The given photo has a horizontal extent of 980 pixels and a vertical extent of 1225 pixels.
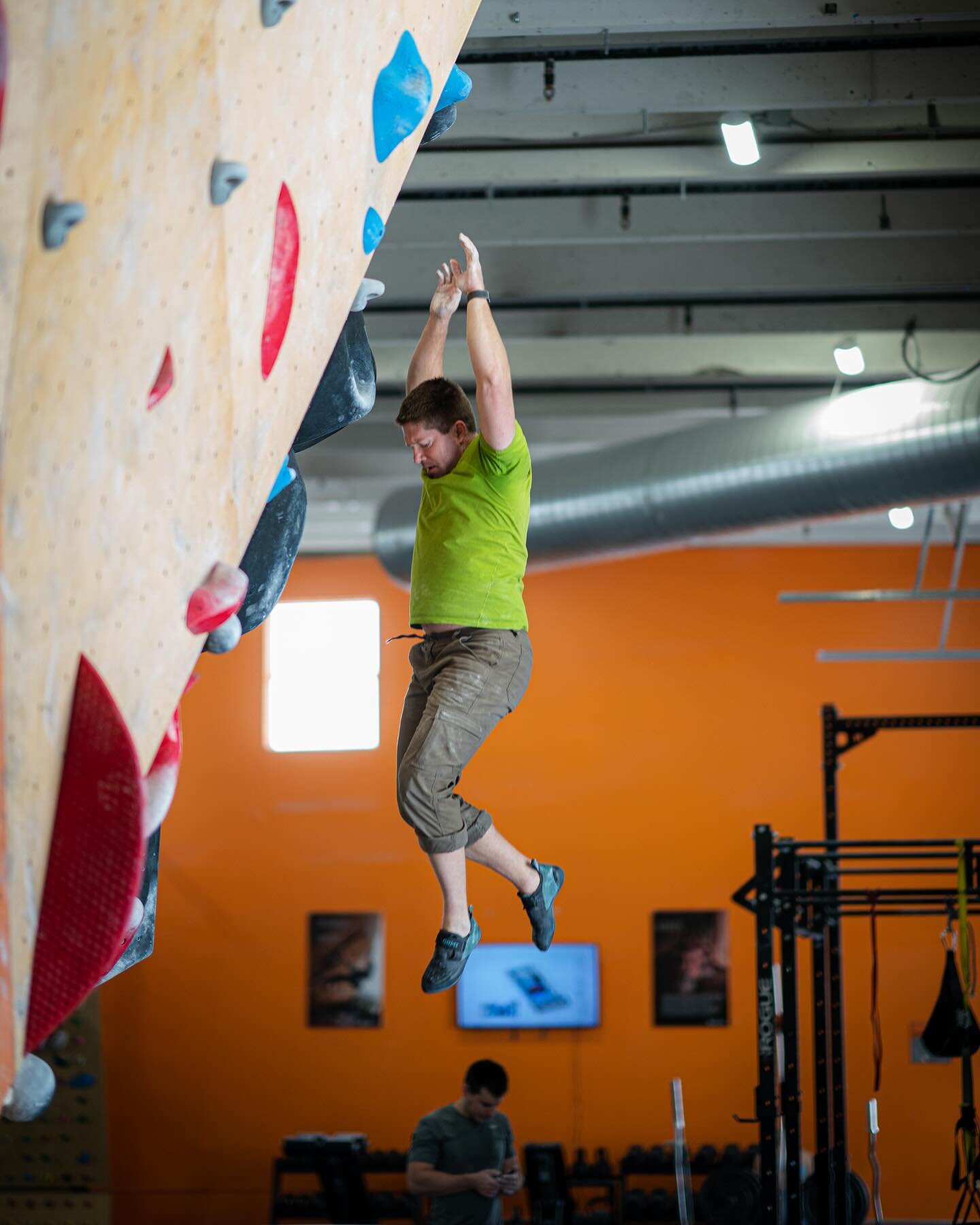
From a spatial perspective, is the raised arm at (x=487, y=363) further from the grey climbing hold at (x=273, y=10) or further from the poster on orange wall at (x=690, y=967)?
the poster on orange wall at (x=690, y=967)

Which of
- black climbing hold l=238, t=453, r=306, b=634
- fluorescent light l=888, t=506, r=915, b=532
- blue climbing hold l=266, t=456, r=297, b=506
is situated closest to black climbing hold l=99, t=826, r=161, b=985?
black climbing hold l=238, t=453, r=306, b=634

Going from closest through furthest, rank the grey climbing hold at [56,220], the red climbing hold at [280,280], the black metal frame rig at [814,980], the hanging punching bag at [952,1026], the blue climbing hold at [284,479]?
the grey climbing hold at [56,220] → the red climbing hold at [280,280] → the blue climbing hold at [284,479] → the black metal frame rig at [814,980] → the hanging punching bag at [952,1026]

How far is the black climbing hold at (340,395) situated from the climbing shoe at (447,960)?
1240 mm

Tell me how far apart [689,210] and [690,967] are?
5.27 metres

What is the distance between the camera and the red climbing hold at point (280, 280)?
128cm

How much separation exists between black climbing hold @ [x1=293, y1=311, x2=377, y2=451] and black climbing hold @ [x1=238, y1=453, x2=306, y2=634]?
0.20 ft

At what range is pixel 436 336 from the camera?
2732mm

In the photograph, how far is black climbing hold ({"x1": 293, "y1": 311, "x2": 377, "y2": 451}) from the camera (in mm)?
1681

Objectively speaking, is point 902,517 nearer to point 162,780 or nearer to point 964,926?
point 964,926

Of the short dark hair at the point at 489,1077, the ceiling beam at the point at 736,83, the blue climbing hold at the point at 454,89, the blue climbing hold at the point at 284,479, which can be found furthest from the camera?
the short dark hair at the point at 489,1077

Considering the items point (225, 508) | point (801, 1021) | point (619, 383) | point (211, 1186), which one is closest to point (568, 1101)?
point (801, 1021)

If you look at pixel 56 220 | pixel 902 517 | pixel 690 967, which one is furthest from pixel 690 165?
pixel 690 967

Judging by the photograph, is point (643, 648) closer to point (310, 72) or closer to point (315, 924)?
point (315, 924)

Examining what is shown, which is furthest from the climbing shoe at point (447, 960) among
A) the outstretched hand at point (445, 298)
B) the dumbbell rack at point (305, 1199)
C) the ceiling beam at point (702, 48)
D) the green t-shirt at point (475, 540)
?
the dumbbell rack at point (305, 1199)
